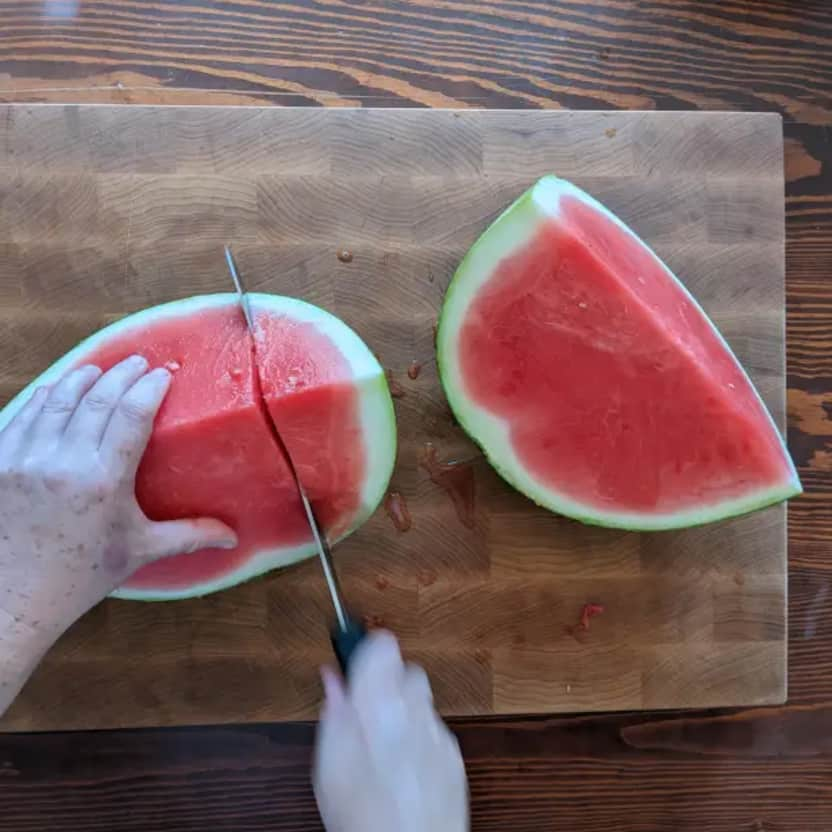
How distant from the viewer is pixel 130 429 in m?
1.27

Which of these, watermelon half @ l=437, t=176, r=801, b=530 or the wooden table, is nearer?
watermelon half @ l=437, t=176, r=801, b=530

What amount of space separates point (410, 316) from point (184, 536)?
22.9 inches

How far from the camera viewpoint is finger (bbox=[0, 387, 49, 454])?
4.19 ft

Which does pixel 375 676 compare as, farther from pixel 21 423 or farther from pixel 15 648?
pixel 21 423

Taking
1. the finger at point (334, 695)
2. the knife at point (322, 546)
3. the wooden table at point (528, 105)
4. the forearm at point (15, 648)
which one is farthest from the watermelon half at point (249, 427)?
the wooden table at point (528, 105)

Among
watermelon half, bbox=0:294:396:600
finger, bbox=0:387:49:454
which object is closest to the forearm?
watermelon half, bbox=0:294:396:600

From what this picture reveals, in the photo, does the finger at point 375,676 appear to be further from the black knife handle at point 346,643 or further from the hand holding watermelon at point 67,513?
the hand holding watermelon at point 67,513

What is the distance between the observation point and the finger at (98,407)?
1.28 meters

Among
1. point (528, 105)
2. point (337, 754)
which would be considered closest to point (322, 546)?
point (337, 754)

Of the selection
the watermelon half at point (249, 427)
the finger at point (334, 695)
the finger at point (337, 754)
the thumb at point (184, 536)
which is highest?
the watermelon half at point (249, 427)

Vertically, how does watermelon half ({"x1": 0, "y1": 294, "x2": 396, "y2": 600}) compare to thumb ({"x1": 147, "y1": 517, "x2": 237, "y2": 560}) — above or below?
above

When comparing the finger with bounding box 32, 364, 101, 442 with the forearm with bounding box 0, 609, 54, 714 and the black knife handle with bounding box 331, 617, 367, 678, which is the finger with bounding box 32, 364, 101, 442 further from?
the black knife handle with bounding box 331, 617, 367, 678

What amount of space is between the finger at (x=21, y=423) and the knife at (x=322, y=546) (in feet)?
1.20

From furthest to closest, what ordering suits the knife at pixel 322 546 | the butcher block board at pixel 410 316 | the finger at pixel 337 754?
1. the butcher block board at pixel 410 316
2. the knife at pixel 322 546
3. the finger at pixel 337 754
